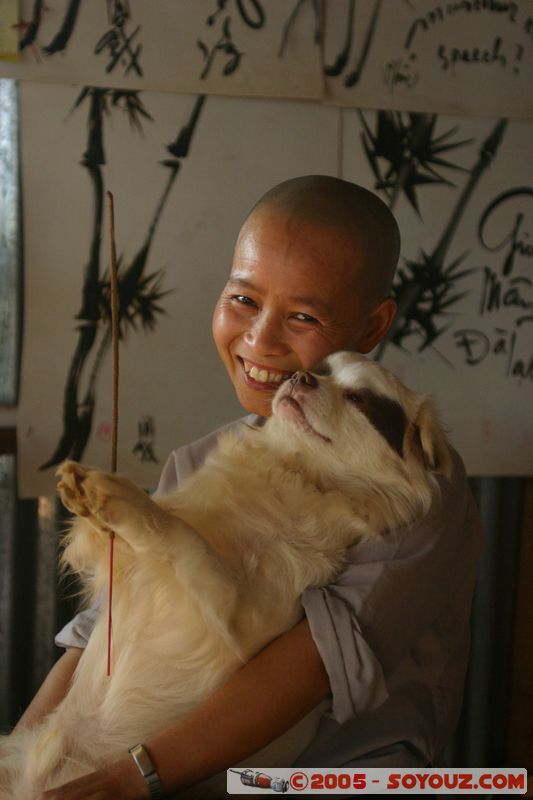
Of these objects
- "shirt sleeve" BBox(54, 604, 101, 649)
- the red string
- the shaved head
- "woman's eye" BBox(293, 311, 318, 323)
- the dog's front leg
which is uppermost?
the shaved head

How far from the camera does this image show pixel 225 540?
118cm

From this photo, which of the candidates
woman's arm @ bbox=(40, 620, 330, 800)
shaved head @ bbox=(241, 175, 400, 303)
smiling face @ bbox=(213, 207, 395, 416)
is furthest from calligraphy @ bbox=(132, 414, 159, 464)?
Result: woman's arm @ bbox=(40, 620, 330, 800)

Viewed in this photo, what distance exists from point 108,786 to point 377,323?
81 centimetres

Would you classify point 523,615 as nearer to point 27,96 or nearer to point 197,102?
point 197,102

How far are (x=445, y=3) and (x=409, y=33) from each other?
0.13m

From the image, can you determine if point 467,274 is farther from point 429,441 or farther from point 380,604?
point 380,604

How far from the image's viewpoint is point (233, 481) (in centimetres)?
126

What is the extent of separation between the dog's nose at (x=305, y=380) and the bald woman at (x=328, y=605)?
0.08 m

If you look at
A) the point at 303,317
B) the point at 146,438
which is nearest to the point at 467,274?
the point at 146,438

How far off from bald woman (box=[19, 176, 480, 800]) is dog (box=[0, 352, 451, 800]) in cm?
5

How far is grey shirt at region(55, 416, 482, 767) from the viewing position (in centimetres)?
105

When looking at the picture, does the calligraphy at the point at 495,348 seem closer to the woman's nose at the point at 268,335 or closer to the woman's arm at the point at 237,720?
the woman's nose at the point at 268,335

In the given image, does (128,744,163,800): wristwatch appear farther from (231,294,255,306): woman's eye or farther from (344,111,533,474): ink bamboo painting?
(344,111,533,474): ink bamboo painting

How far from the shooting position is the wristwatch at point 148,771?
1.03m
